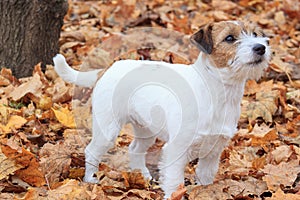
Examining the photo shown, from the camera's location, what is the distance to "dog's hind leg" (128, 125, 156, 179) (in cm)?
402

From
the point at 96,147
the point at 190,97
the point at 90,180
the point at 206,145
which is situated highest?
the point at 190,97

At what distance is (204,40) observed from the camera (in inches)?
129

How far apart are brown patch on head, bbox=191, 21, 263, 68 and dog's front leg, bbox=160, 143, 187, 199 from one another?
593 mm

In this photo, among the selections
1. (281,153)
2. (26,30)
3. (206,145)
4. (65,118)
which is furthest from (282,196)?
(26,30)

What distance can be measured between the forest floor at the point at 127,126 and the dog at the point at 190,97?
0.24 m

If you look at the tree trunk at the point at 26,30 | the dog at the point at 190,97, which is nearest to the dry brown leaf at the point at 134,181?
the dog at the point at 190,97

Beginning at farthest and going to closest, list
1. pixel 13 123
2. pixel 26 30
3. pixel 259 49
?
1. pixel 26 30
2. pixel 13 123
3. pixel 259 49

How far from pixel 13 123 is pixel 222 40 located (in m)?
1.93

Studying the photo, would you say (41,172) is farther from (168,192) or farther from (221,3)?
(221,3)

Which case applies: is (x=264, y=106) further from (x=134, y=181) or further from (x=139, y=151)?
(x=134, y=181)

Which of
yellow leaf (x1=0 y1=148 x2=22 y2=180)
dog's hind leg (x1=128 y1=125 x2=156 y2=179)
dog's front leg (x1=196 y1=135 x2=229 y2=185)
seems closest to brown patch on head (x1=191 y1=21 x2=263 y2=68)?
dog's front leg (x1=196 y1=135 x2=229 y2=185)

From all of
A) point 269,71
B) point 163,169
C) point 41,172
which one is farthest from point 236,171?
point 269,71

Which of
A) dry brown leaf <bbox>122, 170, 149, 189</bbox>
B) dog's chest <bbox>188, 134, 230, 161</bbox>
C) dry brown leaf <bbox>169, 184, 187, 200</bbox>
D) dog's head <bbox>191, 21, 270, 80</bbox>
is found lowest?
dry brown leaf <bbox>122, 170, 149, 189</bbox>

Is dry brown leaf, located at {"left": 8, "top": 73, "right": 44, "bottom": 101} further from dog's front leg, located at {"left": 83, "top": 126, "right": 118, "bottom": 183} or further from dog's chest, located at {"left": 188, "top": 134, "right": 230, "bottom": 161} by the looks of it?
dog's chest, located at {"left": 188, "top": 134, "right": 230, "bottom": 161}
